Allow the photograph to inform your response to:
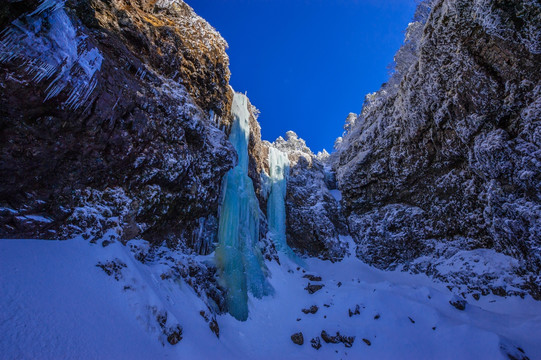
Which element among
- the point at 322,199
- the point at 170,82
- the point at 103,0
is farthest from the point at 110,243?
the point at 322,199

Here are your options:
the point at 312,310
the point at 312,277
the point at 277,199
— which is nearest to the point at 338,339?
the point at 312,310

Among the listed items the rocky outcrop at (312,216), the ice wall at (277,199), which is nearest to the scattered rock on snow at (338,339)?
the ice wall at (277,199)

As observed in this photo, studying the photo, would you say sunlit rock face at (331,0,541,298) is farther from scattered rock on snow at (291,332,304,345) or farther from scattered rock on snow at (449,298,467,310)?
scattered rock on snow at (291,332,304,345)

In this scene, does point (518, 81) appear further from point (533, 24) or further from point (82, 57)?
point (82, 57)

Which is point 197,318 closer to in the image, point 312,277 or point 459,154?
point 312,277

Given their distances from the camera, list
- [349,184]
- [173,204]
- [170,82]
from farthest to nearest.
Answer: [349,184] → [170,82] → [173,204]

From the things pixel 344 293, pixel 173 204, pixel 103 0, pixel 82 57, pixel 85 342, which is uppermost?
pixel 103 0

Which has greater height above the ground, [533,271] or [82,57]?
[82,57]

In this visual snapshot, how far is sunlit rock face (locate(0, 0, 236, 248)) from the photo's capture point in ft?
18.0

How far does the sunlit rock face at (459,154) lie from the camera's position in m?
9.90

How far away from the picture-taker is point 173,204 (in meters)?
9.99

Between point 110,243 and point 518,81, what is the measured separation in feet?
53.9

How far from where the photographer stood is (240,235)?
1443cm

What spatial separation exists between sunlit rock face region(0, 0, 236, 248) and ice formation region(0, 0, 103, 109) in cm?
2
